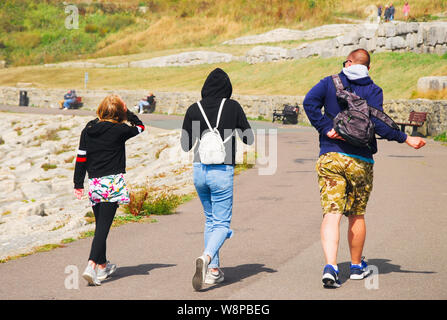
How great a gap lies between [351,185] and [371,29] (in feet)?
117

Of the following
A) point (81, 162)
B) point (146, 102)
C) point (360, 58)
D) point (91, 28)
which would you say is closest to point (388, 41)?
point (146, 102)

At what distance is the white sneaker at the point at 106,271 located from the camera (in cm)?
636

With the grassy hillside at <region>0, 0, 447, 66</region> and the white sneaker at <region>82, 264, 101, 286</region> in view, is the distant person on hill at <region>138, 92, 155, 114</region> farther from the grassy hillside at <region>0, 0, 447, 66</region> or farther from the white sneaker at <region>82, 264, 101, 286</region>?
the white sneaker at <region>82, 264, 101, 286</region>

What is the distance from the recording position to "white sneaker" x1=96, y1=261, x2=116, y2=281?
6359mm

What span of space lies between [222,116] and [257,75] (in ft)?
123

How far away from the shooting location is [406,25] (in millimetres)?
37531

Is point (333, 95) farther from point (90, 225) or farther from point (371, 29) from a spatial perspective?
point (371, 29)

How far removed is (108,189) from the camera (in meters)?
6.36

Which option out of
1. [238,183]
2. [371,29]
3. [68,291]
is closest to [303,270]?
[68,291]

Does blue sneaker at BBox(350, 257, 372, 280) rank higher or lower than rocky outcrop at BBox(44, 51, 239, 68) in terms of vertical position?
lower

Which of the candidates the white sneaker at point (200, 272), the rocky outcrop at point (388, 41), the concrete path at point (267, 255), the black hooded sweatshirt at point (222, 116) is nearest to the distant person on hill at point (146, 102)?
the rocky outcrop at point (388, 41)

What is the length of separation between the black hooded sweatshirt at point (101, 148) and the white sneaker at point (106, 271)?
868mm

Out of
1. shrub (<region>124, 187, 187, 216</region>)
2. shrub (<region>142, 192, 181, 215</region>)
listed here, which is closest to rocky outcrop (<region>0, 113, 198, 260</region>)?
shrub (<region>124, 187, 187, 216</region>)

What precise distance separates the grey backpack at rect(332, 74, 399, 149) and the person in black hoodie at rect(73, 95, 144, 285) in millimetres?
1951
